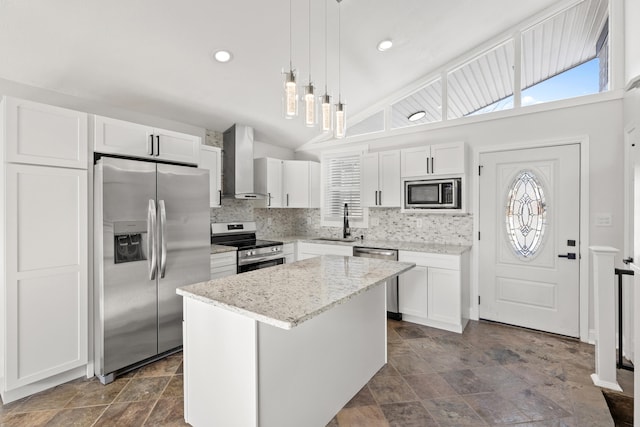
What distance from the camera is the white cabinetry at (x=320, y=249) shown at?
412 centimetres

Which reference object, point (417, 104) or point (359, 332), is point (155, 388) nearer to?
point (359, 332)

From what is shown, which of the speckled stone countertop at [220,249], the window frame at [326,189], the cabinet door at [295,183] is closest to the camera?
the speckled stone countertop at [220,249]

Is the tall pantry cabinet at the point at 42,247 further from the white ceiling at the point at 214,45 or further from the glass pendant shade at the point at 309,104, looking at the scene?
the glass pendant shade at the point at 309,104

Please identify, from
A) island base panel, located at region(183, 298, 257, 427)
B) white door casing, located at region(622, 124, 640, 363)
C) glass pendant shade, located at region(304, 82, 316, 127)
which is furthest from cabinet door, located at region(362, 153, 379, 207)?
island base panel, located at region(183, 298, 257, 427)

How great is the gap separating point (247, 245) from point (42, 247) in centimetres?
203

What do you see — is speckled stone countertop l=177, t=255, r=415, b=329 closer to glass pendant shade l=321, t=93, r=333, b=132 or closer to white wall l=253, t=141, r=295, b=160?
glass pendant shade l=321, t=93, r=333, b=132

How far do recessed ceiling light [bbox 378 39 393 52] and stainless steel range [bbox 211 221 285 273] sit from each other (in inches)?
108

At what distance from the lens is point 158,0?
2.31m

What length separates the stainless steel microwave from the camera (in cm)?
363

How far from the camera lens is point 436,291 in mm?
3490

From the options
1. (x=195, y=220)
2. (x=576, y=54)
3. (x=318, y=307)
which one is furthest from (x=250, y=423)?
(x=576, y=54)

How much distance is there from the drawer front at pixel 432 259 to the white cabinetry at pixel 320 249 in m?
0.73

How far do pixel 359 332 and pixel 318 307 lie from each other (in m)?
1.00

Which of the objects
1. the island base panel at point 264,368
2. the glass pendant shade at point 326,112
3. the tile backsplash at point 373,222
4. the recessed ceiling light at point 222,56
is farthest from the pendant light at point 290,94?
the tile backsplash at point 373,222
